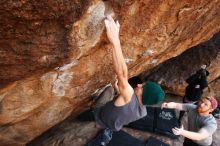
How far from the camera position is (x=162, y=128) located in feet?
21.0

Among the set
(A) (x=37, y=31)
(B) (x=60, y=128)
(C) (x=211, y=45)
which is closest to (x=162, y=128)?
(B) (x=60, y=128)

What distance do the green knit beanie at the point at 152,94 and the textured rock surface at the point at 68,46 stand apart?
77 centimetres

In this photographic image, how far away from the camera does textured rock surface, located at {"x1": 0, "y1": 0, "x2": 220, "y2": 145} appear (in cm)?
313

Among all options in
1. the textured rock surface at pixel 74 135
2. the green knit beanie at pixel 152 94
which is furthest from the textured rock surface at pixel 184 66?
the green knit beanie at pixel 152 94

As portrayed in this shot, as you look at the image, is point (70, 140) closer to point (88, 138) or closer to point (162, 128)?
point (88, 138)

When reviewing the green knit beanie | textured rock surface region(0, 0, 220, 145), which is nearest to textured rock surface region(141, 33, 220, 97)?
textured rock surface region(0, 0, 220, 145)

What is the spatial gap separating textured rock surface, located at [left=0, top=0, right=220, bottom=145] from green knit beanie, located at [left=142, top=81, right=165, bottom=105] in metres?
0.77

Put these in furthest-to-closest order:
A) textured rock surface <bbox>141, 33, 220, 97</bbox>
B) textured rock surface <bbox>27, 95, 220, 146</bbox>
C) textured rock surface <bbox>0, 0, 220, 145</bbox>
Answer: textured rock surface <bbox>141, 33, 220, 97</bbox>, textured rock surface <bbox>27, 95, 220, 146</bbox>, textured rock surface <bbox>0, 0, 220, 145</bbox>

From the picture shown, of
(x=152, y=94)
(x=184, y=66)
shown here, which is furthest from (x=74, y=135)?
(x=184, y=66)

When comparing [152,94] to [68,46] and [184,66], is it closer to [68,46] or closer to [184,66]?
[68,46]

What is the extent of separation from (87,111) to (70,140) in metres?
0.81

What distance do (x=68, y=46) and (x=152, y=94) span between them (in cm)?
107

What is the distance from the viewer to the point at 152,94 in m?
3.67

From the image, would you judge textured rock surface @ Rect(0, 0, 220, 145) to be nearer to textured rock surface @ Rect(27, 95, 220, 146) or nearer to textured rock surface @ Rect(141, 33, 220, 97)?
textured rock surface @ Rect(27, 95, 220, 146)
